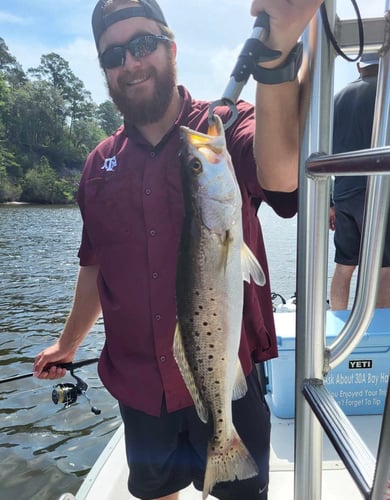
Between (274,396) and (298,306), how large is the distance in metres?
1.80

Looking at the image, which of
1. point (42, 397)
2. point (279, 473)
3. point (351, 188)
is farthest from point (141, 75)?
point (42, 397)

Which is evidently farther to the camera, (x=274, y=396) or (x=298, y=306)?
(x=274, y=396)

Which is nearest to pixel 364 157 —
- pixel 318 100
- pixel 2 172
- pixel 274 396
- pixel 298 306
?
pixel 318 100

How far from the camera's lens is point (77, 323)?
235cm

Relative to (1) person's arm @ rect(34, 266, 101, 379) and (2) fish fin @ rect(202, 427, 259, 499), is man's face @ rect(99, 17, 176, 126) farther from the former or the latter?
(2) fish fin @ rect(202, 427, 259, 499)

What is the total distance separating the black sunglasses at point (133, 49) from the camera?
1.87 metres

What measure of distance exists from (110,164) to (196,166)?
69 centimetres

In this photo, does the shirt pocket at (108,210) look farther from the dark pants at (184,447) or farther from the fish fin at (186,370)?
the dark pants at (184,447)

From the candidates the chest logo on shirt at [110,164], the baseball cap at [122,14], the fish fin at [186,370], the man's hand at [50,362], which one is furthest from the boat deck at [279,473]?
the baseball cap at [122,14]

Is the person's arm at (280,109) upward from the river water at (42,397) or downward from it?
upward

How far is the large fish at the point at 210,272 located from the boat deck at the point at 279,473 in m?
1.10

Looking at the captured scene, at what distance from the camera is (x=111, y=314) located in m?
1.95

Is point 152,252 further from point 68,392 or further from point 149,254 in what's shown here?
point 68,392

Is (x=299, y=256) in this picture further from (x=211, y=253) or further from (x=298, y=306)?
(x=211, y=253)
